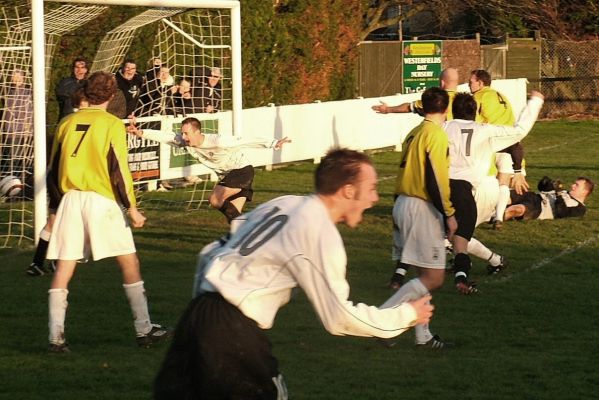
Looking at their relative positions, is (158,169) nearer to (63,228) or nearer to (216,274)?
(63,228)

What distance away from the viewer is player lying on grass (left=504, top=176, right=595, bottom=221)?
16031 mm

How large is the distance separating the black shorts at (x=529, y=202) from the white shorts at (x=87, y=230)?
7964 millimetres

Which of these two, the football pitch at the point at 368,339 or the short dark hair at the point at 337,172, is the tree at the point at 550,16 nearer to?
the football pitch at the point at 368,339

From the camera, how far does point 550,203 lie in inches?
640

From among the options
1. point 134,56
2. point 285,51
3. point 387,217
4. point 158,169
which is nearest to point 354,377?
point 387,217

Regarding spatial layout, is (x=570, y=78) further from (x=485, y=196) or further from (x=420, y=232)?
(x=420, y=232)

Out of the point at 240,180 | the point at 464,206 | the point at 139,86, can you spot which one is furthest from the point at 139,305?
the point at 139,86

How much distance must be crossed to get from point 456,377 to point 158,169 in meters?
11.9

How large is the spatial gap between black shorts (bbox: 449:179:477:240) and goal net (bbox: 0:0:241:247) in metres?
4.80

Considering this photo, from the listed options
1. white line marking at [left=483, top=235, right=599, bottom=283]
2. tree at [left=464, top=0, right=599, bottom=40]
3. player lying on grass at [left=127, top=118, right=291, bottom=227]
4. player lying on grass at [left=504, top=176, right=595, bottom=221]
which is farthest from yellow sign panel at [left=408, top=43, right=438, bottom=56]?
player lying on grass at [left=127, top=118, right=291, bottom=227]

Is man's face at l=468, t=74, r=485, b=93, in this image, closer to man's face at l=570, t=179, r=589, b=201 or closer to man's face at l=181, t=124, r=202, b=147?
man's face at l=570, t=179, r=589, b=201

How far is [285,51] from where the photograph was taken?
2792 centimetres

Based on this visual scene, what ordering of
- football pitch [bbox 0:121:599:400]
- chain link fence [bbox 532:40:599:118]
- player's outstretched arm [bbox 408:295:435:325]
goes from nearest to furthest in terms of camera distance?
1. player's outstretched arm [bbox 408:295:435:325]
2. football pitch [bbox 0:121:599:400]
3. chain link fence [bbox 532:40:599:118]

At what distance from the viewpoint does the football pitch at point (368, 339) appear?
8.08 metres
